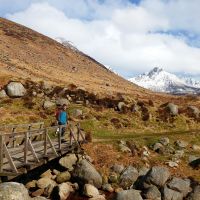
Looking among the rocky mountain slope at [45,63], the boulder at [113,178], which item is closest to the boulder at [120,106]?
the rocky mountain slope at [45,63]

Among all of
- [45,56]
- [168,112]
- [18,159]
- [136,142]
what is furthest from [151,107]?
[45,56]

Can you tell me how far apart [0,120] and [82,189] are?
17.3 m

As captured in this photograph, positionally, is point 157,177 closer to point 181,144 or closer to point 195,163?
point 195,163

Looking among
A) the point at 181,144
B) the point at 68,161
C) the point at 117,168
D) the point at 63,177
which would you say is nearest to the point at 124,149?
the point at 117,168

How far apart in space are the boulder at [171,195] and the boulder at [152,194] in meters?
0.45

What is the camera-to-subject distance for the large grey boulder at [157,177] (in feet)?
112

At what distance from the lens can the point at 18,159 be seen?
28266 millimetres

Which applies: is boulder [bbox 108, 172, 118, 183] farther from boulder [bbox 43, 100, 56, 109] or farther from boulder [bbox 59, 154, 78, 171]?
boulder [bbox 43, 100, 56, 109]

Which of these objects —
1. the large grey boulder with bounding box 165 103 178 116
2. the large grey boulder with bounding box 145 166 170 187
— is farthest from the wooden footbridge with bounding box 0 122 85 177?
the large grey boulder with bounding box 165 103 178 116

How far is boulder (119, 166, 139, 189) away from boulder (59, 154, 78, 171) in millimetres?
4251

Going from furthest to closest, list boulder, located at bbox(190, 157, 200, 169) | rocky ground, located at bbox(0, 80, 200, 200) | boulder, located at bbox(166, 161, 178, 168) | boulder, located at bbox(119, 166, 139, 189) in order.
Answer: boulder, located at bbox(190, 157, 200, 169) → boulder, located at bbox(166, 161, 178, 168) → boulder, located at bbox(119, 166, 139, 189) → rocky ground, located at bbox(0, 80, 200, 200)

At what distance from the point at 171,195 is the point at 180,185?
1253mm

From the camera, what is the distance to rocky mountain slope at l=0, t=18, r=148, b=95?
77438 mm

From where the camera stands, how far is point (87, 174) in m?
34.7
